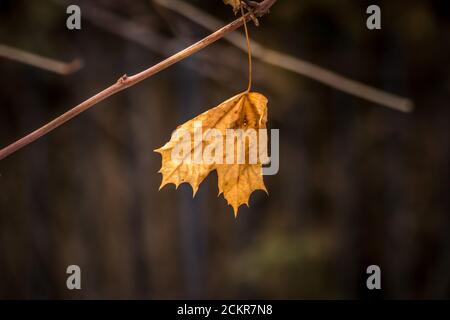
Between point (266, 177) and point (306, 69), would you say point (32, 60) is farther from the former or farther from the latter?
point (266, 177)

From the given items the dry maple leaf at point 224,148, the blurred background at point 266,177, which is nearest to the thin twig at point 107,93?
the dry maple leaf at point 224,148

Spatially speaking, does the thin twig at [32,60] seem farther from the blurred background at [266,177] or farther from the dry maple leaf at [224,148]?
the blurred background at [266,177]

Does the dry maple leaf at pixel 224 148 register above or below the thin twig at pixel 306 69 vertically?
below

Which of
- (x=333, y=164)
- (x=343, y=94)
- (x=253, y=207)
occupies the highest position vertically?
(x=343, y=94)

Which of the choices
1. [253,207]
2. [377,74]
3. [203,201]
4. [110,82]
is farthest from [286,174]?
[110,82]

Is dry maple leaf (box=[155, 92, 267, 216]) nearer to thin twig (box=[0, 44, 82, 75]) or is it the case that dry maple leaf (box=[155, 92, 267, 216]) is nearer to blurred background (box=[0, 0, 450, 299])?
thin twig (box=[0, 44, 82, 75])

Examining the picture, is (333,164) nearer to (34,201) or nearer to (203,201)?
(203,201)

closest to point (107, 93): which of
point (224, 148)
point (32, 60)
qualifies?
point (224, 148)
